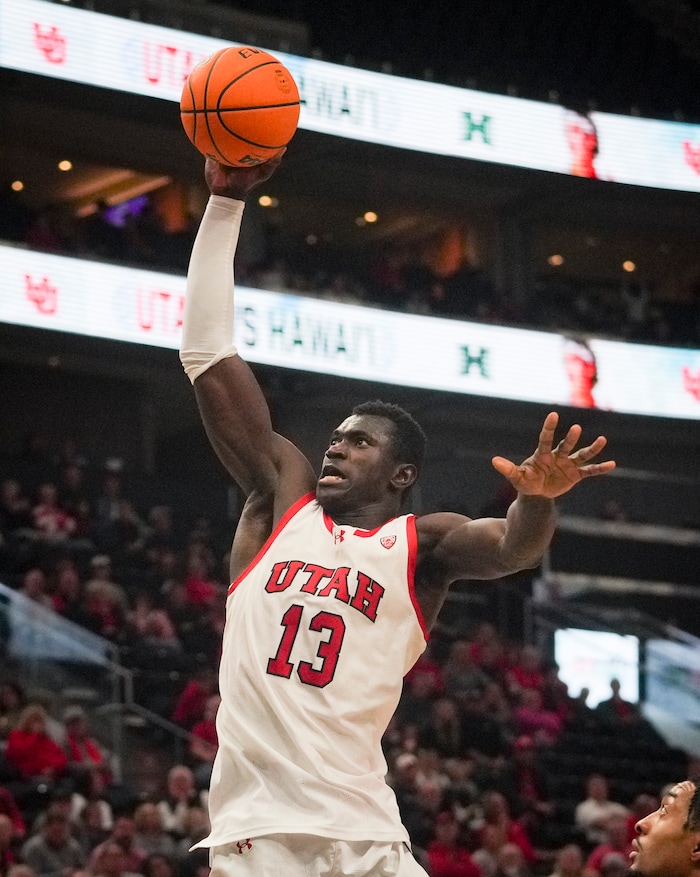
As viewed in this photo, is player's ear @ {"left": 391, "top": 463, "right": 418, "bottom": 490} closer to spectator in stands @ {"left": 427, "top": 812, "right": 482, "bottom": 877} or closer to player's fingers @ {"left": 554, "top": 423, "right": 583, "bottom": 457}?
player's fingers @ {"left": 554, "top": 423, "right": 583, "bottom": 457}

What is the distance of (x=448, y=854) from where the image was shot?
12289 millimetres

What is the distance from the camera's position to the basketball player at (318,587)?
452 cm

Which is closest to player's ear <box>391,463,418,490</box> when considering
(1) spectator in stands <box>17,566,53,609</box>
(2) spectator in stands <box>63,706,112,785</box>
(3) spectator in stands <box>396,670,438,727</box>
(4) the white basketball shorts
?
(4) the white basketball shorts

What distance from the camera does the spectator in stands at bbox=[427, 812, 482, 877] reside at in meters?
12.2

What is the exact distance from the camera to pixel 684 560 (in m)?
24.3

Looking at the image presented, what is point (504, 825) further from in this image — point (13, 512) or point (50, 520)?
point (13, 512)

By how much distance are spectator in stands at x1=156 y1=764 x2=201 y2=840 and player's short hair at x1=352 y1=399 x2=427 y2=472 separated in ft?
22.0

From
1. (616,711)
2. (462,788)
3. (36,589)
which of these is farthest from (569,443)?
(616,711)

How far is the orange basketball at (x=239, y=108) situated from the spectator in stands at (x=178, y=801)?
23.5 feet

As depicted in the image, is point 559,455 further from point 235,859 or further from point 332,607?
point 235,859

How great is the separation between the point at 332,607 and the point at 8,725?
25.9ft

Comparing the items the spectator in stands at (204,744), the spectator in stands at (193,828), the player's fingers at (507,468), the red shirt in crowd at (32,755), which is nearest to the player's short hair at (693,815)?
the player's fingers at (507,468)

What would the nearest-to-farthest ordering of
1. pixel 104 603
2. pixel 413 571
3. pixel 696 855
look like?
pixel 696 855, pixel 413 571, pixel 104 603

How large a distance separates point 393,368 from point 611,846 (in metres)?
9.34
